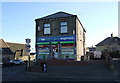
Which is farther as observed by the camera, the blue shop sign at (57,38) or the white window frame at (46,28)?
the white window frame at (46,28)

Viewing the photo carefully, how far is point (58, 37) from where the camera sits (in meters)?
24.1

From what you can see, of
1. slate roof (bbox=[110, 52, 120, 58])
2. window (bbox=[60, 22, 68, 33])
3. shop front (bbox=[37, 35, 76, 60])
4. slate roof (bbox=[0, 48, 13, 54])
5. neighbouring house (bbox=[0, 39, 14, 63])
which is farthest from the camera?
slate roof (bbox=[0, 48, 13, 54])

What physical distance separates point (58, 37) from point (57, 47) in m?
1.62

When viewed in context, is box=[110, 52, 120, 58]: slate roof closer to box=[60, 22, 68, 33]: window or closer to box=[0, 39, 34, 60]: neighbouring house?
box=[60, 22, 68, 33]: window

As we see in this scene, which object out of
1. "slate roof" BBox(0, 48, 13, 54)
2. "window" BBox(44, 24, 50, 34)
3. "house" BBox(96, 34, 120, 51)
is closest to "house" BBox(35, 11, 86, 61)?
"window" BBox(44, 24, 50, 34)

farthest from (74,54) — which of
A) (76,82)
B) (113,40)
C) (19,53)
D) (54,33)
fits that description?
(19,53)

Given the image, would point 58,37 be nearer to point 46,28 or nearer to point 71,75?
point 46,28

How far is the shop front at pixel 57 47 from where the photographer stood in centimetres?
2328

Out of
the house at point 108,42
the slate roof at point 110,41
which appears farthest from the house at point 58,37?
the slate roof at point 110,41

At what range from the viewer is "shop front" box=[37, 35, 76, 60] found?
2328 centimetres

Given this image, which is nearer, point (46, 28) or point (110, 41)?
point (46, 28)

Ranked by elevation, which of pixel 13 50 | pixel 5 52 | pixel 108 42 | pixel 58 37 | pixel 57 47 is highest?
pixel 108 42

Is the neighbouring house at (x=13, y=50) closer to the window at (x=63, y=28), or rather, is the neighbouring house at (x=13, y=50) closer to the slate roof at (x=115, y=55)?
the window at (x=63, y=28)

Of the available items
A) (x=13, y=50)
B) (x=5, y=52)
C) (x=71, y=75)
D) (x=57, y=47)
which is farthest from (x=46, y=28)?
(x=13, y=50)
